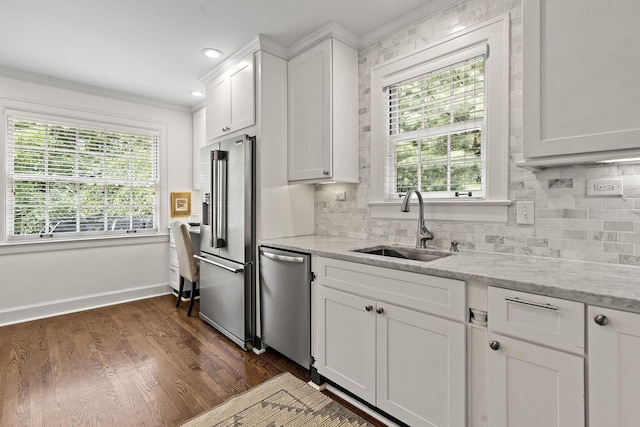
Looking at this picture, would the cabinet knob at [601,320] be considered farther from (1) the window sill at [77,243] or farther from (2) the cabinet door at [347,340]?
(1) the window sill at [77,243]

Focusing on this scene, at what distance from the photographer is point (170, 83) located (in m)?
3.55

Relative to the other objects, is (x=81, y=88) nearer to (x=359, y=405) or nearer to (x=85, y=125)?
(x=85, y=125)

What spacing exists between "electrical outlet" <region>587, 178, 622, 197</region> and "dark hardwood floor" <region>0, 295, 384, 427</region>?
162cm

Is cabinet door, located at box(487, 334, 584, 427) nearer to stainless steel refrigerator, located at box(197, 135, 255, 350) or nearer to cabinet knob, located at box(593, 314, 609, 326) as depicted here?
cabinet knob, located at box(593, 314, 609, 326)

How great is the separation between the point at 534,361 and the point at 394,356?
0.64m

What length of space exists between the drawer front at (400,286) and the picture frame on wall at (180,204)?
301 cm

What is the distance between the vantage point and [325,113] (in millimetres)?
2455

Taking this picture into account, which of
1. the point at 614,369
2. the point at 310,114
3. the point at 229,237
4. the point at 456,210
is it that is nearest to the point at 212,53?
the point at 310,114

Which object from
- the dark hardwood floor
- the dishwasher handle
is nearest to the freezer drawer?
the dark hardwood floor

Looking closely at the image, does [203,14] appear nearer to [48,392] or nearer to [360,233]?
[360,233]

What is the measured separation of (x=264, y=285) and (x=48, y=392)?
150cm

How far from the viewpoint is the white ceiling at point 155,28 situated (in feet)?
7.12

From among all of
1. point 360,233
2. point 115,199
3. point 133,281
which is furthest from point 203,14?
point 133,281

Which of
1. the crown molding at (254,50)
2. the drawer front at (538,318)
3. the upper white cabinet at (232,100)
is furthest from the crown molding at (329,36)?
the drawer front at (538,318)
